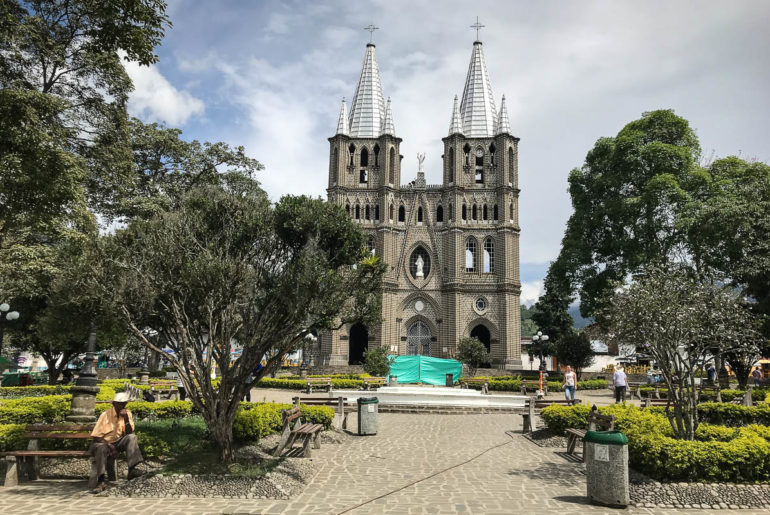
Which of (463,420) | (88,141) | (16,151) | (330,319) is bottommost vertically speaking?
(463,420)

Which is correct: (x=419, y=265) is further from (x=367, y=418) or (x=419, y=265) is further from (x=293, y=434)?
(x=293, y=434)

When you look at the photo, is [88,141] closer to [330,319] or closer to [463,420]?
[330,319]

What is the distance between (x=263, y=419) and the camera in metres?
11.2

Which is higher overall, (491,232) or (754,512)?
(491,232)

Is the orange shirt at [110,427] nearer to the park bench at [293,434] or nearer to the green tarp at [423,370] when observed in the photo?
the park bench at [293,434]

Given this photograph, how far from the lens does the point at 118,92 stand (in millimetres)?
18188

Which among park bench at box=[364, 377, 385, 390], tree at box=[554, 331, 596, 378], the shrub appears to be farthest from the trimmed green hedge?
tree at box=[554, 331, 596, 378]

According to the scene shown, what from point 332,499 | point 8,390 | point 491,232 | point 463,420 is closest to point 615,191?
point 491,232

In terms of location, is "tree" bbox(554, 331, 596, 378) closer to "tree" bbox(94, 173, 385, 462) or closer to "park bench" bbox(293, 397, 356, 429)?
"park bench" bbox(293, 397, 356, 429)

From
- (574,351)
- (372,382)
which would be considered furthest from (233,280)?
(574,351)

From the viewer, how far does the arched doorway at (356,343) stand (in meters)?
45.4

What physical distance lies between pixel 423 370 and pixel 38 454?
2622 cm

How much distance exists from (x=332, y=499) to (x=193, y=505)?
6.01ft

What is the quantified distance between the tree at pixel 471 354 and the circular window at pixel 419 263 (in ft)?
28.6
